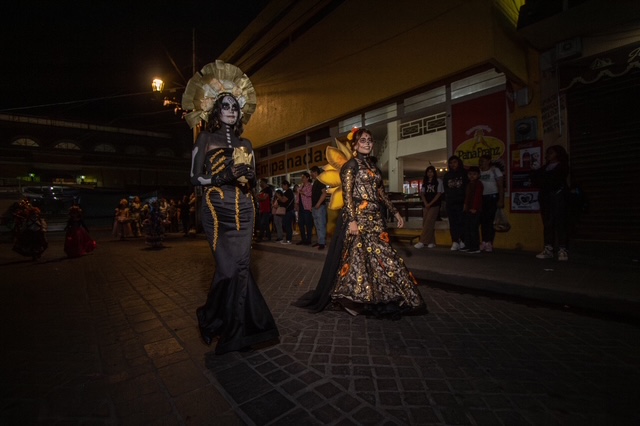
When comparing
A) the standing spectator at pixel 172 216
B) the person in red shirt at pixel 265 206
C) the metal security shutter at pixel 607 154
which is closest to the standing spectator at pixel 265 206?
the person in red shirt at pixel 265 206

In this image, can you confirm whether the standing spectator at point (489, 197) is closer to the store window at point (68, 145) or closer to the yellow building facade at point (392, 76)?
the yellow building facade at point (392, 76)

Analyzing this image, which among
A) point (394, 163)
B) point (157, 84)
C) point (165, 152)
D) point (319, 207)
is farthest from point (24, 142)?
point (319, 207)

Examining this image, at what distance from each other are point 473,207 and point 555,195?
136cm

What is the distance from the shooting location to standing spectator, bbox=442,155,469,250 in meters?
6.70

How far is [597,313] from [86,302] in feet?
20.4

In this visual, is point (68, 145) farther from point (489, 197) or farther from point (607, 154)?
point (607, 154)

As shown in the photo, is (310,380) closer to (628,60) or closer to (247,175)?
(247,175)

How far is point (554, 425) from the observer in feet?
5.32

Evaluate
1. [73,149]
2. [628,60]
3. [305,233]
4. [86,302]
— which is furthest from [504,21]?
[73,149]

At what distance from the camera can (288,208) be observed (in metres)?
9.27

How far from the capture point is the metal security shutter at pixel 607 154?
564cm

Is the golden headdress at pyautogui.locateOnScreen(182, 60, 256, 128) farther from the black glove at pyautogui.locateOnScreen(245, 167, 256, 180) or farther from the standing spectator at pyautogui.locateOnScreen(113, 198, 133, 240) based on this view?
the standing spectator at pyautogui.locateOnScreen(113, 198, 133, 240)

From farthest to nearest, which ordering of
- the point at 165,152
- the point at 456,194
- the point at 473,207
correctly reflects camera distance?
A: the point at 165,152 → the point at 456,194 → the point at 473,207

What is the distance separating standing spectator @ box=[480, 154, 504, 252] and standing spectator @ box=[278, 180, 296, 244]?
4.99 meters
